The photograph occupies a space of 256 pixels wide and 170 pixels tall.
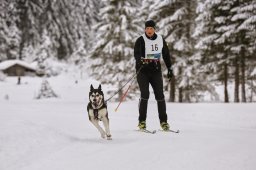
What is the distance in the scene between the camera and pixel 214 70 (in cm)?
2459

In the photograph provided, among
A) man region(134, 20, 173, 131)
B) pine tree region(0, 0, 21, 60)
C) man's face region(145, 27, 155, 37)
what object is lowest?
man region(134, 20, 173, 131)

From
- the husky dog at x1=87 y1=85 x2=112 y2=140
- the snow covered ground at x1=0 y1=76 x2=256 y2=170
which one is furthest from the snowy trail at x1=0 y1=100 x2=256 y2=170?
the husky dog at x1=87 y1=85 x2=112 y2=140

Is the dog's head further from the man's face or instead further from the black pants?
the man's face

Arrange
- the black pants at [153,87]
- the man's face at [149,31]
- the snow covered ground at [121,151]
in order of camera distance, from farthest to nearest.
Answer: the black pants at [153,87] < the man's face at [149,31] < the snow covered ground at [121,151]

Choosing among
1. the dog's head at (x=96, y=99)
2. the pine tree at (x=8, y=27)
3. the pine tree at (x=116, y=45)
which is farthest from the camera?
the pine tree at (x=8, y=27)

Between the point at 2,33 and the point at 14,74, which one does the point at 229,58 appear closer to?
the point at 2,33

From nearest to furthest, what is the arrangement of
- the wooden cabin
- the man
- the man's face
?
the man's face → the man → the wooden cabin

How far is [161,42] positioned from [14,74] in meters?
65.6

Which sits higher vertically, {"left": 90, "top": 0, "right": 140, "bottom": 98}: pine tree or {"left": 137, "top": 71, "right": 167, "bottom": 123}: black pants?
{"left": 90, "top": 0, "right": 140, "bottom": 98}: pine tree

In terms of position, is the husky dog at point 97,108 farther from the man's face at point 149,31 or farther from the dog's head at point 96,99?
the man's face at point 149,31

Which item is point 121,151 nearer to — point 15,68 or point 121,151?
point 121,151

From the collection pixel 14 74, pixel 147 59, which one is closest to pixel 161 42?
pixel 147 59

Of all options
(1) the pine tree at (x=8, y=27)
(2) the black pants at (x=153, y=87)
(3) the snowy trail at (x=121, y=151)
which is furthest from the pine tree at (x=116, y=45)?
(1) the pine tree at (x=8, y=27)

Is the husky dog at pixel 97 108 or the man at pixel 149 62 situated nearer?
the husky dog at pixel 97 108
